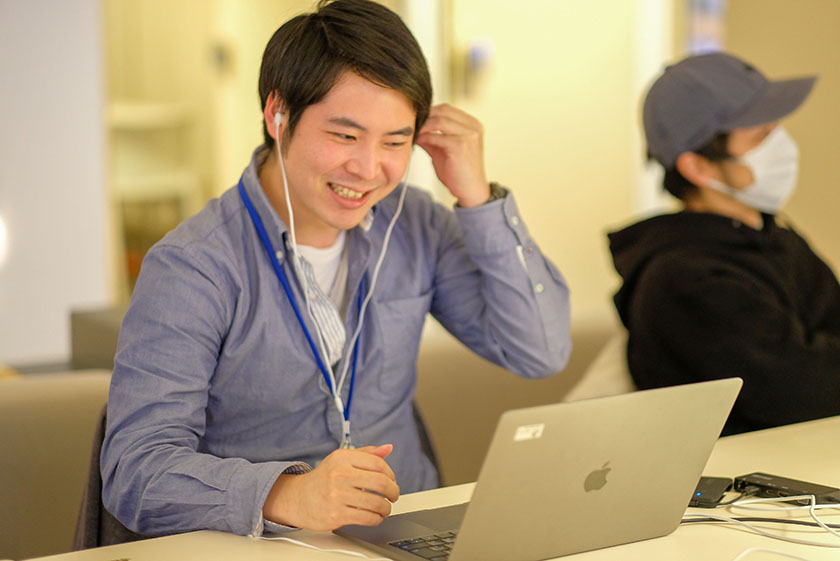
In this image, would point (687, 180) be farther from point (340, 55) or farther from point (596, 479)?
point (596, 479)

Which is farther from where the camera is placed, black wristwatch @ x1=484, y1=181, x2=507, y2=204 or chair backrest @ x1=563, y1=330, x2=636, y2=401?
chair backrest @ x1=563, y1=330, x2=636, y2=401

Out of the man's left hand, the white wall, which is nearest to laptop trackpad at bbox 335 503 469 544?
the man's left hand

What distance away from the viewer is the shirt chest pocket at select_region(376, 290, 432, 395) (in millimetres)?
1623

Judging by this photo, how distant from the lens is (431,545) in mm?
1117

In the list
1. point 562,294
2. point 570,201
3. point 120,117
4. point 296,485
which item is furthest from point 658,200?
point 296,485

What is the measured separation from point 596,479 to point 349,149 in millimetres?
607

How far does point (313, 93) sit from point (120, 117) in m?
3.02

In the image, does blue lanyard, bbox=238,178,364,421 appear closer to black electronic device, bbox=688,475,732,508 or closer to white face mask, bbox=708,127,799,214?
black electronic device, bbox=688,475,732,508

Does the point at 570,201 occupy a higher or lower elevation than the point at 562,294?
lower

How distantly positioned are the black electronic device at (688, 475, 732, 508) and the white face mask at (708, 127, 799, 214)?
34.0 inches

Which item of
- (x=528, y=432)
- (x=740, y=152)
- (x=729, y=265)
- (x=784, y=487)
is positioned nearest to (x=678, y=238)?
(x=729, y=265)

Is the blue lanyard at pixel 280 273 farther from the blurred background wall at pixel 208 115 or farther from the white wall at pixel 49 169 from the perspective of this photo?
the white wall at pixel 49 169

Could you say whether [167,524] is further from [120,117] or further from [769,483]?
[120,117]

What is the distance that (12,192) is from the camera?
12.7 ft
